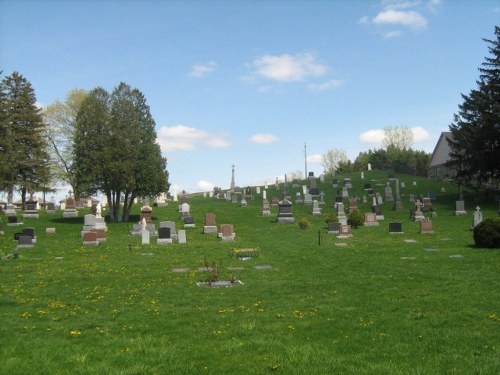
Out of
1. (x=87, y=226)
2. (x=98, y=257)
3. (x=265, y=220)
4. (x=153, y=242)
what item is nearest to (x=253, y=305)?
(x=98, y=257)

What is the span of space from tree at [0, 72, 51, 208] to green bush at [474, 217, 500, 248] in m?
38.1

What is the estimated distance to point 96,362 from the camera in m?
7.05

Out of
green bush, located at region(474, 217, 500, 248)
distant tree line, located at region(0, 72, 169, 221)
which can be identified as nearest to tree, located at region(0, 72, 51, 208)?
distant tree line, located at region(0, 72, 169, 221)

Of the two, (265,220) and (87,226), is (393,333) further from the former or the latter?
(265,220)

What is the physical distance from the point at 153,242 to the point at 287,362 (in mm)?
19279

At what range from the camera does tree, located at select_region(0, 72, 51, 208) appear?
46.0 metres

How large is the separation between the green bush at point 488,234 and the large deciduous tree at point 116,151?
24437mm

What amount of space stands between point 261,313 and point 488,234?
12.5 meters

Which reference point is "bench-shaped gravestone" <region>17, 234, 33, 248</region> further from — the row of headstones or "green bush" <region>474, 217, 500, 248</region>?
"green bush" <region>474, 217, 500, 248</region>

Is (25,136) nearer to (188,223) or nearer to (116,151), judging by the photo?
(116,151)

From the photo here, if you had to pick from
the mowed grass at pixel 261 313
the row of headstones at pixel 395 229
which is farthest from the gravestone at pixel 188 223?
the mowed grass at pixel 261 313

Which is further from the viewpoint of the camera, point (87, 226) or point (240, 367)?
point (87, 226)

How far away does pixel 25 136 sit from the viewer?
47.4m

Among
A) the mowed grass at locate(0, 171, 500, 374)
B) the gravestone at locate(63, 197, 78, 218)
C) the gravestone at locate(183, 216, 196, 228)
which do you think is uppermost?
the gravestone at locate(63, 197, 78, 218)
